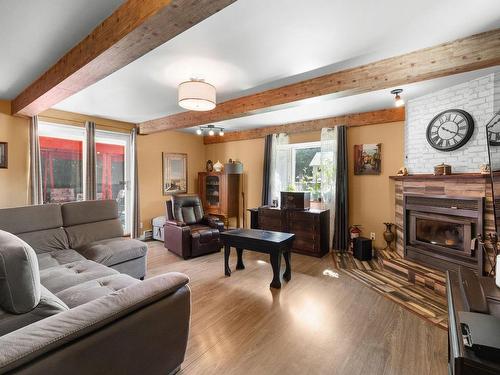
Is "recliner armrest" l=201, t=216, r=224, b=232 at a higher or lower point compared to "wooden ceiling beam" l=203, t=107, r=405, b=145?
lower

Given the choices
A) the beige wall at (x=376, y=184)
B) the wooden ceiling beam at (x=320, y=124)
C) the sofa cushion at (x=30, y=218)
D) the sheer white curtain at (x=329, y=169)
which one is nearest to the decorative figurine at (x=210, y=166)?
the wooden ceiling beam at (x=320, y=124)

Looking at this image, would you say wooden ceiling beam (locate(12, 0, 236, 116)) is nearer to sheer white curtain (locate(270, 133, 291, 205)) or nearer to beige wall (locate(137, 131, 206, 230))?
beige wall (locate(137, 131, 206, 230))

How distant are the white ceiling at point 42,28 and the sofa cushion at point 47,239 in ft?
5.75

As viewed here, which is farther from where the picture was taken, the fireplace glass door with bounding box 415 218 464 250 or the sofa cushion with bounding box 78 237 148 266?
the fireplace glass door with bounding box 415 218 464 250

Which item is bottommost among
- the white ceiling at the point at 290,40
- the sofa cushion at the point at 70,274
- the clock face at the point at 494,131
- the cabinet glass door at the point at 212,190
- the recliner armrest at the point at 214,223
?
the sofa cushion at the point at 70,274

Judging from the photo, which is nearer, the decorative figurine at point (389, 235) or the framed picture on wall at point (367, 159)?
the decorative figurine at point (389, 235)

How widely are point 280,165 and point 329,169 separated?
42.1 inches

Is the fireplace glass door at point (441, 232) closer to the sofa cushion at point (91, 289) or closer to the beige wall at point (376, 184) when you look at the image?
the beige wall at point (376, 184)

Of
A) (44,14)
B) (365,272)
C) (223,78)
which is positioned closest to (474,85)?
(365,272)

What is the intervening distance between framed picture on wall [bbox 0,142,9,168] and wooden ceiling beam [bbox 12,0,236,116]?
1.70 m

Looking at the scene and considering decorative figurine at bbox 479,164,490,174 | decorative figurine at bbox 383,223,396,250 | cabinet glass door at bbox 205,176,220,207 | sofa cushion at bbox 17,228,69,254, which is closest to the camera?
decorative figurine at bbox 479,164,490,174

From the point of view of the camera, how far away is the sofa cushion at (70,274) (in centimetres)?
194

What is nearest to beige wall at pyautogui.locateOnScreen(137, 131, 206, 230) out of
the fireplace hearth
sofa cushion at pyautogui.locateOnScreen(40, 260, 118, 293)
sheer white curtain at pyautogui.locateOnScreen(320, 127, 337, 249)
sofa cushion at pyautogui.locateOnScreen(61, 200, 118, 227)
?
sofa cushion at pyautogui.locateOnScreen(61, 200, 118, 227)

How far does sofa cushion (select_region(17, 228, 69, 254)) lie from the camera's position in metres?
2.72
